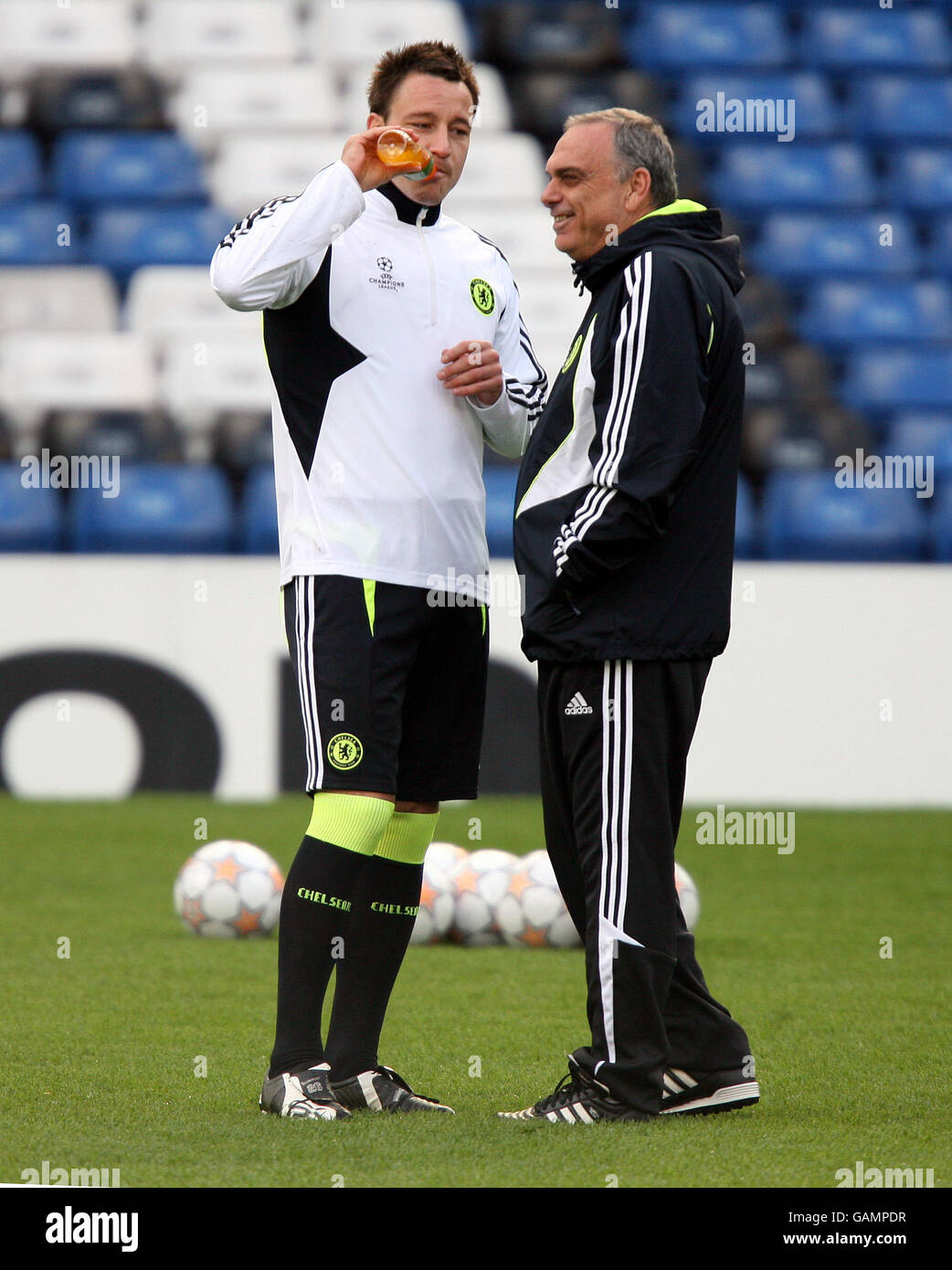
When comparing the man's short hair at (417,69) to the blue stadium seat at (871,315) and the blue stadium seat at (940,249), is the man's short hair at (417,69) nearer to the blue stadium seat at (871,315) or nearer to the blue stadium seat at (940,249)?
the blue stadium seat at (871,315)

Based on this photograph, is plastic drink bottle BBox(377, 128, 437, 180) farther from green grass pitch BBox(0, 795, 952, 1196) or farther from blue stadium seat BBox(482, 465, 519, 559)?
blue stadium seat BBox(482, 465, 519, 559)

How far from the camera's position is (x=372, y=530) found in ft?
10.8

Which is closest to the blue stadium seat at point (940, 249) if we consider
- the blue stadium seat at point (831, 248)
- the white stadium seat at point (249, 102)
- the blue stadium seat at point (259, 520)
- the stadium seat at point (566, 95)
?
the blue stadium seat at point (831, 248)

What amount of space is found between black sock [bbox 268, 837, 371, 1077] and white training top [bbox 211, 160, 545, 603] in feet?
1.77

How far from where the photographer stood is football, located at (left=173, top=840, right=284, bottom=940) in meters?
5.35

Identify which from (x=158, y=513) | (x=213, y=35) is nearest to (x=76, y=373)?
(x=158, y=513)

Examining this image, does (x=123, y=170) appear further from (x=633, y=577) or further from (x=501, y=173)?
(x=633, y=577)

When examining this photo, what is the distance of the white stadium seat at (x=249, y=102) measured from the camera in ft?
40.0

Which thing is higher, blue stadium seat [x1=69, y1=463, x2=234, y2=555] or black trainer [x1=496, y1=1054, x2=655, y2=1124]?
blue stadium seat [x1=69, y1=463, x2=234, y2=555]

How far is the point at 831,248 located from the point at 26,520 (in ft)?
18.9

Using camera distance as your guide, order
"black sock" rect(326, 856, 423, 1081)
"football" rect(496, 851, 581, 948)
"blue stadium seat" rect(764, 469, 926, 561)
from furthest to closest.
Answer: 1. "blue stadium seat" rect(764, 469, 926, 561)
2. "football" rect(496, 851, 581, 948)
3. "black sock" rect(326, 856, 423, 1081)

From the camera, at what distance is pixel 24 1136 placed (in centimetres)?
292

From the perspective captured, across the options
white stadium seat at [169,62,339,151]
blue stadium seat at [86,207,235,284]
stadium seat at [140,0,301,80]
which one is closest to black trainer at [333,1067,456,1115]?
blue stadium seat at [86,207,235,284]
